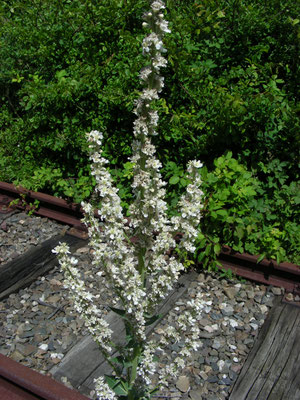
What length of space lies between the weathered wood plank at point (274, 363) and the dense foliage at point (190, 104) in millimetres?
785

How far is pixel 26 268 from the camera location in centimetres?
412

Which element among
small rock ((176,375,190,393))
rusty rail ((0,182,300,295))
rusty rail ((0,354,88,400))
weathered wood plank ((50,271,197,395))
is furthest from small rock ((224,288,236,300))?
rusty rail ((0,354,88,400))

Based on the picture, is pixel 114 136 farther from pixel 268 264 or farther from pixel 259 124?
pixel 268 264

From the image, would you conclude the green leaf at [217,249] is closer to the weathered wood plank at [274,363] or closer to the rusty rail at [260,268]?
the rusty rail at [260,268]

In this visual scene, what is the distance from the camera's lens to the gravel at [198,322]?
305 cm

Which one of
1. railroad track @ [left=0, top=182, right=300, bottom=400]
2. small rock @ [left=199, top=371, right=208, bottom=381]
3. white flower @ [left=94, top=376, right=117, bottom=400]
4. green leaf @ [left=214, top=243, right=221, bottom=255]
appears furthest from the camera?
green leaf @ [left=214, top=243, right=221, bottom=255]

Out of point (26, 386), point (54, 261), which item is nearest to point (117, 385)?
point (26, 386)

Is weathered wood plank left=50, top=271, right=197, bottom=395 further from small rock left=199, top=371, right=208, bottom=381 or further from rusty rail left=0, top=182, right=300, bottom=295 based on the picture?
rusty rail left=0, top=182, right=300, bottom=295

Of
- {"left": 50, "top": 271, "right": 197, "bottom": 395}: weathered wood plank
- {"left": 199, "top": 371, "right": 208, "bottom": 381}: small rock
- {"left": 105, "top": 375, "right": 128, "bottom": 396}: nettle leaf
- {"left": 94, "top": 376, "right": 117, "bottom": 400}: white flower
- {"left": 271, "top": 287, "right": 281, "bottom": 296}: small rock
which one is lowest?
{"left": 271, "top": 287, "right": 281, "bottom": 296}: small rock

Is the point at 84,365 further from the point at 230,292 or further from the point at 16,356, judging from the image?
the point at 230,292

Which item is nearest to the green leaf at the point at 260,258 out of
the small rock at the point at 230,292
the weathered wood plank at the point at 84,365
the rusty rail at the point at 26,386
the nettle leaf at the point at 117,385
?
the small rock at the point at 230,292

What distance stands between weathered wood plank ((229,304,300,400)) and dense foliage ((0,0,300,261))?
785 mm

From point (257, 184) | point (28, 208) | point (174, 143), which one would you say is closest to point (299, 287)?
point (257, 184)

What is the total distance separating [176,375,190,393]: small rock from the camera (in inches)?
116
